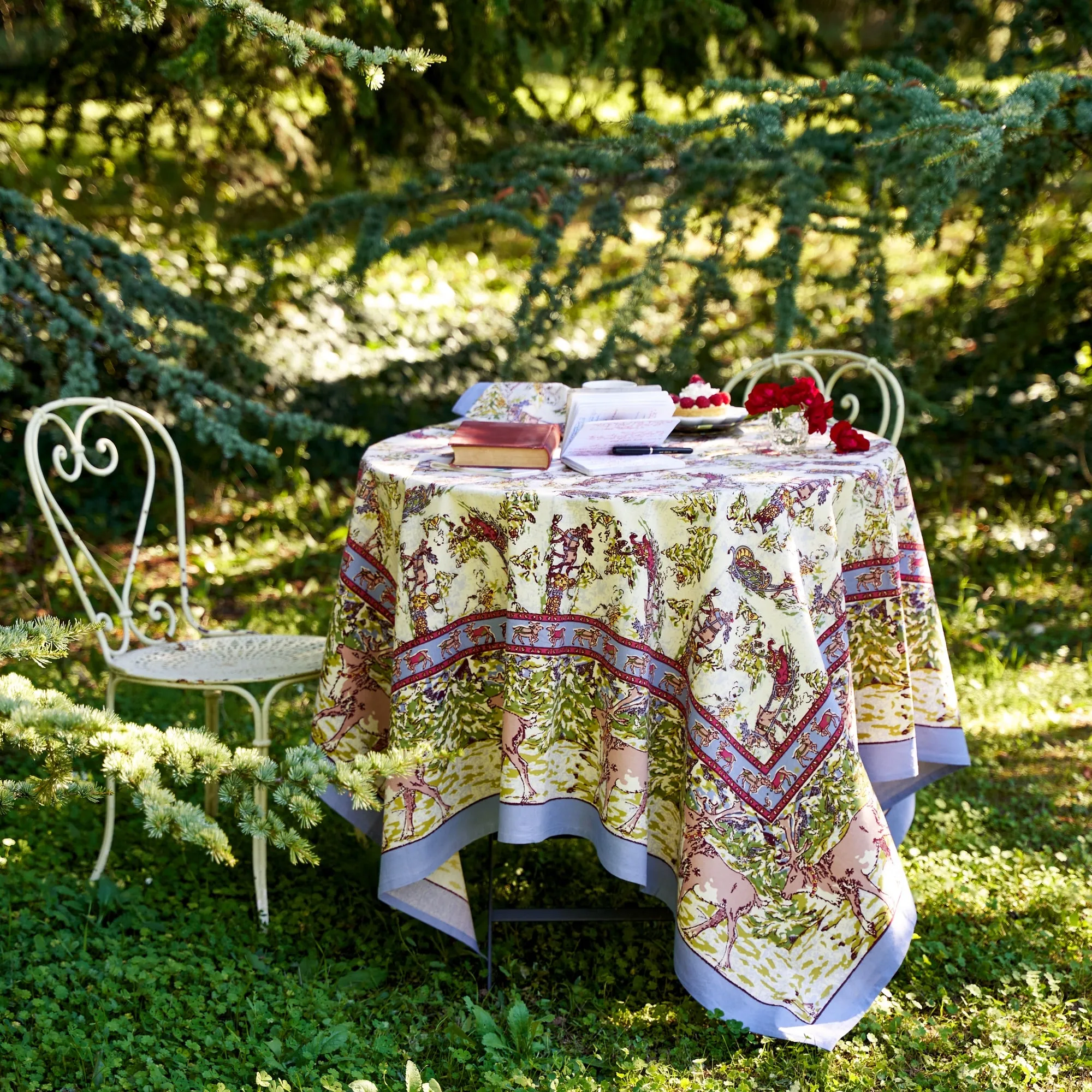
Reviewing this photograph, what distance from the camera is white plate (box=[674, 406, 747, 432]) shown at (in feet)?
9.02

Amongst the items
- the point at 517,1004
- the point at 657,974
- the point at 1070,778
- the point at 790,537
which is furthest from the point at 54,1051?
the point at 1070,778

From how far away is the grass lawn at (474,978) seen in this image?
2088 millimetres

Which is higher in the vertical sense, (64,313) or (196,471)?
(64,313)

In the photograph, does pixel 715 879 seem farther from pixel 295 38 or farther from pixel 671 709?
pixel 295 38

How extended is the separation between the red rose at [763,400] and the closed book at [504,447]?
0.66m

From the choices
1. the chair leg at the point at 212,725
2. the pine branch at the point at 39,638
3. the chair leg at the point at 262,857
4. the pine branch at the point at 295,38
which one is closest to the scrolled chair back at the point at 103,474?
the chair leg at the point at 212,725

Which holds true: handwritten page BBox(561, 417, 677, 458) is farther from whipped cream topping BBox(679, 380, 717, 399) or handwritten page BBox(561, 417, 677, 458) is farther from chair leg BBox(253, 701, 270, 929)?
chair leg BBox(253, 701, 270, 929)

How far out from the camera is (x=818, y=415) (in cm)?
253

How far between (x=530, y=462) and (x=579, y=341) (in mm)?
4209

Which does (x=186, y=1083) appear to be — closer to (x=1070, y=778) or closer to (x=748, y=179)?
(x=1070, y=778)

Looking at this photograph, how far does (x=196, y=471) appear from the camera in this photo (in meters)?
5.49

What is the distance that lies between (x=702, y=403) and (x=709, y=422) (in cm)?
7

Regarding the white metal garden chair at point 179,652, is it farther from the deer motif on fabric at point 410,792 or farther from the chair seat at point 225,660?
the deer motif on fabric at point 410,792

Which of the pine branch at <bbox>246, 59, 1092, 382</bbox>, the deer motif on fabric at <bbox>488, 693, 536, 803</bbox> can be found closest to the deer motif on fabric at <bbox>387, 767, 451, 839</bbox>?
the deer motif on fabric at <bbox>488, 693, 536, 803</bbox>
